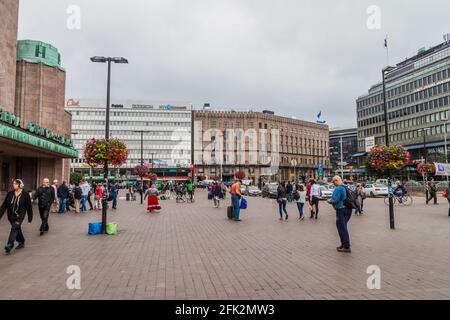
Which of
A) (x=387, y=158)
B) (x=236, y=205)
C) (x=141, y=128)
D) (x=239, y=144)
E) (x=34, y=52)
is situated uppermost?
(x=141, y=128)

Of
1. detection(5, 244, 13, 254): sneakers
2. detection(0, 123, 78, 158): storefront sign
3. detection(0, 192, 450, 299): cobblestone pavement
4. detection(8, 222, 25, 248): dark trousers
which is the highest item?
detection(0, 123, 78, 158): storefront sign

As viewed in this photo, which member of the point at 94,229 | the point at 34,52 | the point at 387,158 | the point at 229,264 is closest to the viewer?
the point at 229,264

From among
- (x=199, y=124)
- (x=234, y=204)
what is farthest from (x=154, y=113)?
(x=234, y=204)

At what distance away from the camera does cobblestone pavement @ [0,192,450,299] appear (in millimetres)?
5344

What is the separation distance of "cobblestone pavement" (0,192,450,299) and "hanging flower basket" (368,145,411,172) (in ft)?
14.9

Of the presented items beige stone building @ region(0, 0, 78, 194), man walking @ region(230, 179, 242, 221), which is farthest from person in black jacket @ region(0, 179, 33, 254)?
beige stone building @ region(0, 0, 78, 194)

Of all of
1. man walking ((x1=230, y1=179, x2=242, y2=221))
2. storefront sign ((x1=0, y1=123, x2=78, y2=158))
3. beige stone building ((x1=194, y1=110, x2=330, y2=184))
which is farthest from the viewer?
beige stone building ((x1=194, y1=110, x2=330, y2=184))

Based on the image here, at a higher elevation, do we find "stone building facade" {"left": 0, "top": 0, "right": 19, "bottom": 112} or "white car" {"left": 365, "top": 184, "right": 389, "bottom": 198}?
"stone building facade" {"left": 0, "top": 0, "right": 19, "bottom": 112}

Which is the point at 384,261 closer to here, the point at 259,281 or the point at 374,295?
the point at 374,295

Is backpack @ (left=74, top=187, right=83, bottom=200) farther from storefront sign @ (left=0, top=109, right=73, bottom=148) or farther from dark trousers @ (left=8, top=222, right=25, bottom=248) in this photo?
dark trousers @ (left=8, top=222, right=25, bottom=248)

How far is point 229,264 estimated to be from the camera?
23.6 ft

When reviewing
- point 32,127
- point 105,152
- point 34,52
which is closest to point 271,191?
point 32,127

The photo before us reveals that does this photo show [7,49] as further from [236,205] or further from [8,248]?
[8,248]

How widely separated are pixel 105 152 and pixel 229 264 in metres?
9.38
